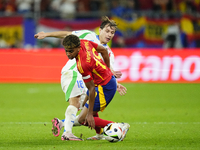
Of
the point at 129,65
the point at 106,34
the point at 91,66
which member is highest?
the point at 106,34

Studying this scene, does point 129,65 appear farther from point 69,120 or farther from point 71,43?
point 71,43

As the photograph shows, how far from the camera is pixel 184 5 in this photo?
18.8 metres

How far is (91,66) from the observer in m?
5.38

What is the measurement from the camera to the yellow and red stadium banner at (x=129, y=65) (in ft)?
47.7

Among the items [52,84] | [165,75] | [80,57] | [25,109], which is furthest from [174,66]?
[80,57]

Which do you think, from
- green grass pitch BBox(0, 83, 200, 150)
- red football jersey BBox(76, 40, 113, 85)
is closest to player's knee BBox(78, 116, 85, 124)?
green grass pitch BBox(0, 83, 200, 150)

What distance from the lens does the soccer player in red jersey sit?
5.31 m

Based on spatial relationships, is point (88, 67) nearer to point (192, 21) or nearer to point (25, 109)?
point (25, 109)

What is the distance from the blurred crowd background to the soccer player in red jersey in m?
10.9

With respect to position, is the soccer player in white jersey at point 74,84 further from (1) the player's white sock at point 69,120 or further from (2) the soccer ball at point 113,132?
(2) the soccer ball at point 113,132

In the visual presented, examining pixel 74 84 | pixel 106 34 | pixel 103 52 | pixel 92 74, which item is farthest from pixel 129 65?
pixel 92 74

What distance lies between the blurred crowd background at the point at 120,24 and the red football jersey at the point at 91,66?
35.9ft

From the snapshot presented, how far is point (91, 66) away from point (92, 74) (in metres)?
0.27

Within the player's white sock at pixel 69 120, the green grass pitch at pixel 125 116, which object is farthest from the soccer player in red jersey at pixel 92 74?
the green grass pitch at pixel 125 116
